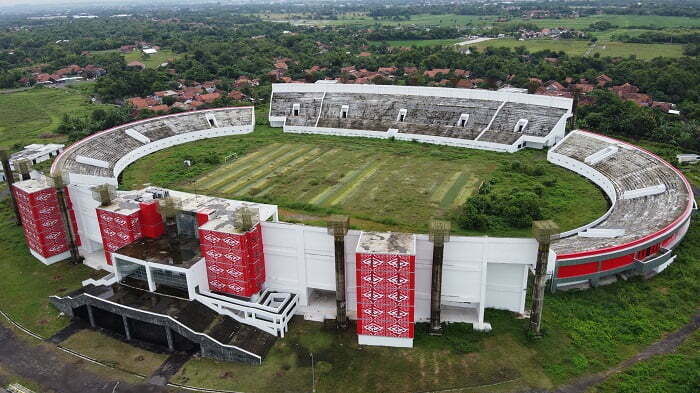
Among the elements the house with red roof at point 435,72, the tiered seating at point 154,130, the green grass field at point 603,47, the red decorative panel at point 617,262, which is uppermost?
the green grass field at point 603,47

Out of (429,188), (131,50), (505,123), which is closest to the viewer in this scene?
(429,188)

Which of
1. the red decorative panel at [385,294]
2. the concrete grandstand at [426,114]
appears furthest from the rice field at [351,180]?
the red decorative panel at [385,294]

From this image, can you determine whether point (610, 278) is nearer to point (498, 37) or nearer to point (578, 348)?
point (578, 348)

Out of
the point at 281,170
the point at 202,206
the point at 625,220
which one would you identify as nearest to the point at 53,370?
the point at 202,206

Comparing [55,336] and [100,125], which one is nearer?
[55,336]

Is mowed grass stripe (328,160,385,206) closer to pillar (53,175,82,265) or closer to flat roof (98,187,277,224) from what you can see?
flat roof (98,187,277,224)

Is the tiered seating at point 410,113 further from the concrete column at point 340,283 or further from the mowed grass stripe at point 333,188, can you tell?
the concrete column at point 340,283

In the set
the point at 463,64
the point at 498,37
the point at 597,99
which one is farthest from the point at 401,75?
the point at 498,37
